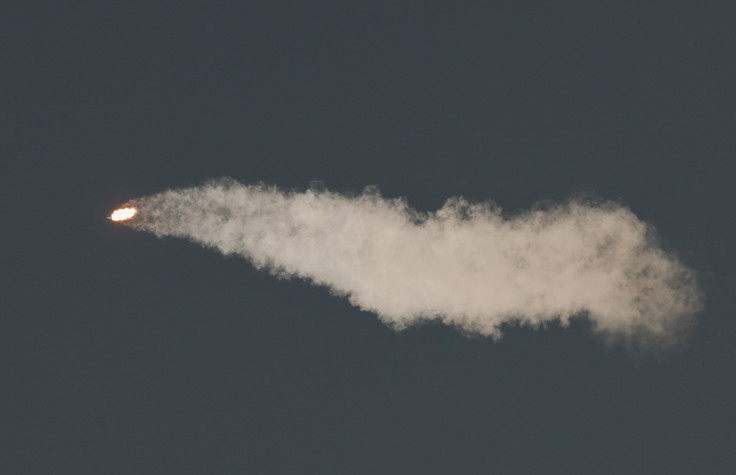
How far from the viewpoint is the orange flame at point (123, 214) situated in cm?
3609

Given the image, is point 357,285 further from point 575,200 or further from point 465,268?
point 575,200

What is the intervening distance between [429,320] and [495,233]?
454 cm

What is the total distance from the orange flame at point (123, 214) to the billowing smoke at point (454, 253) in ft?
2.58

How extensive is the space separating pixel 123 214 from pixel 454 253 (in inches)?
548

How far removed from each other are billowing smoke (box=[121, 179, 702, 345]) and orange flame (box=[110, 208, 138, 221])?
79 cm

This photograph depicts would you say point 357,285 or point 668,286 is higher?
point 668,286

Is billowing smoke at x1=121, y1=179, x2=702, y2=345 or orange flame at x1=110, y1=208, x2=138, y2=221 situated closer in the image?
billowing smoke at x1=121, y1=179, x2=702, y2=345

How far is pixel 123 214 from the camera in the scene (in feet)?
119

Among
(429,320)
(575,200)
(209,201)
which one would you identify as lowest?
(429,320)

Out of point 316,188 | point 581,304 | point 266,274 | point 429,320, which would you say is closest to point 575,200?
point 581,304

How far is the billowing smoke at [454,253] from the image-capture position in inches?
1409

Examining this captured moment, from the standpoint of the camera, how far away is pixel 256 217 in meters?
36.0

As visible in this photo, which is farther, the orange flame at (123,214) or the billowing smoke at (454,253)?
the orange flame at (123,214)

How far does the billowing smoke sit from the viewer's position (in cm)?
3578
